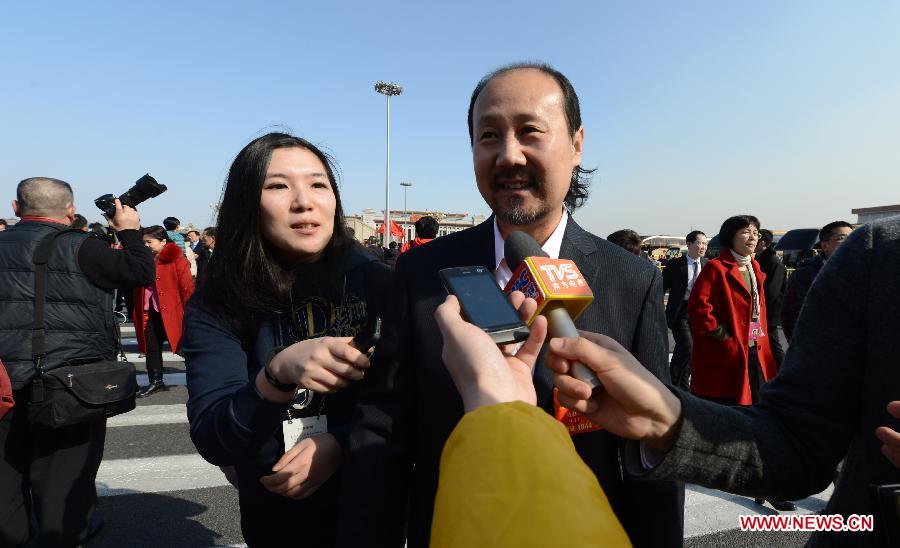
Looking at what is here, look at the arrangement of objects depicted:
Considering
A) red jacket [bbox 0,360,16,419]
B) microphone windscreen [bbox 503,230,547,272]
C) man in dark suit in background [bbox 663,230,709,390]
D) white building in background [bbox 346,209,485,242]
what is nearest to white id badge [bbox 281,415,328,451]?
microphone windscreen [bbox 503,230,547,272]

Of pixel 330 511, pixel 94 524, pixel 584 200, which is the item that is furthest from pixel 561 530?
pixel 94 524

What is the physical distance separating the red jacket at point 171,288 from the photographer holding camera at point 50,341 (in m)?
2.94

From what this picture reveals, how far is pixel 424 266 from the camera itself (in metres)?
1.64

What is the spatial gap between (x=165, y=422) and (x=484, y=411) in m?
5.71

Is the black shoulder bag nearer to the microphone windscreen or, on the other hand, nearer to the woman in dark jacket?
the woman in dark jacket

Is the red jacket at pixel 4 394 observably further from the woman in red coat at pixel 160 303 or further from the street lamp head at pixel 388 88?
the street lamp head at pixel 388 88

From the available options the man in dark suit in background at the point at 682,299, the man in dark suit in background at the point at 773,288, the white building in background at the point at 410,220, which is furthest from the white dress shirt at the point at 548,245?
the white building in background at the point at 410,220

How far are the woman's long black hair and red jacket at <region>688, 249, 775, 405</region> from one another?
3723 millimetres

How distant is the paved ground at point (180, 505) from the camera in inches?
122

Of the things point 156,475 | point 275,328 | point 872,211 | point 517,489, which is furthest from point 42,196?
point 872,211

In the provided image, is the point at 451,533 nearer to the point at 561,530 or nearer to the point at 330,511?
the point at 561,530

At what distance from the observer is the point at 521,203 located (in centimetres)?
155

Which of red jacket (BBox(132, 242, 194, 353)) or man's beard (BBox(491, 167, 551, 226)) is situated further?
red jacket (BBox(132, 242, 194, 353))

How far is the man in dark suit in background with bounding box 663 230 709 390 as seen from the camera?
5.66m
